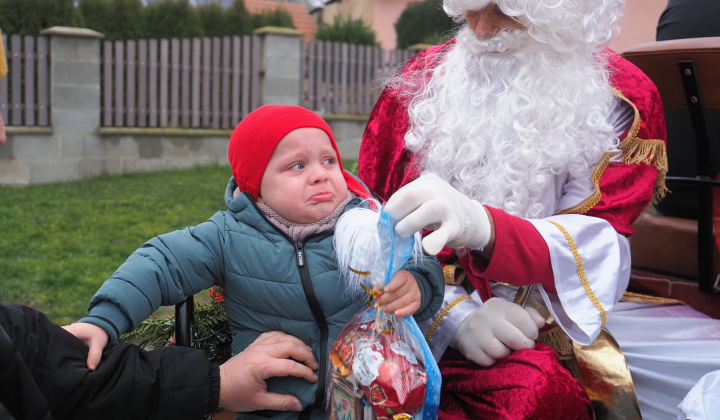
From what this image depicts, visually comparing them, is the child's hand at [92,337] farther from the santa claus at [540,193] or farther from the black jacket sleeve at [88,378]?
the santa claus at [540,193]

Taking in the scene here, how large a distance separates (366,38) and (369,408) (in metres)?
11.5

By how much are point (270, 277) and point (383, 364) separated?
0.44 meters

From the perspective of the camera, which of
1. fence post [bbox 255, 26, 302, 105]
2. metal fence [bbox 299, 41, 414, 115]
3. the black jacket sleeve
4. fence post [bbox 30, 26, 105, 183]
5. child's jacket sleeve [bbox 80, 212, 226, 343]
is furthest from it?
metal fence [bbox 299, 41, 414, 115]

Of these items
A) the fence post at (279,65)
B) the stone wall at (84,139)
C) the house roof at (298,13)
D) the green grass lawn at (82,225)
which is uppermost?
the house roof at (298,13)

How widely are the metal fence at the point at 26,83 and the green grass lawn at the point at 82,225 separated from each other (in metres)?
0.94

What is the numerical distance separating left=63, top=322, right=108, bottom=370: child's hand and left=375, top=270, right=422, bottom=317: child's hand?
26.3 inches

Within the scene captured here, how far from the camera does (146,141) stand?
9125 millimetres

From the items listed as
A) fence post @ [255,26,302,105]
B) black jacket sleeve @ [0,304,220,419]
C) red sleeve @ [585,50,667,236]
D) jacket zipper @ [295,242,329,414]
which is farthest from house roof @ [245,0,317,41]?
black jacket sleeve @ [0,304,220,419]

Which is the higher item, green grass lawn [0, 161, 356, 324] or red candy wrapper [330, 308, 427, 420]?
red candy wrapper [330, 308, 427, 420]

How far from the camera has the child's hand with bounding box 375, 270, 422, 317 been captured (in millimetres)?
1758

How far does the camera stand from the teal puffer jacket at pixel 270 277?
1912 millimetres

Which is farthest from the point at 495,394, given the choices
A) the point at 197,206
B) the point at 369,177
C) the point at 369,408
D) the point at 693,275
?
the point at 197,206

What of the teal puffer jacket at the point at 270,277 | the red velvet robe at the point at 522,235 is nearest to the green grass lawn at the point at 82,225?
the red velvet robe at the point at 522,235

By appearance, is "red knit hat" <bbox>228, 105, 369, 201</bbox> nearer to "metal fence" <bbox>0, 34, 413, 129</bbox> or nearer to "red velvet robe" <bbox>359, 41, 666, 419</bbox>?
"red velvet robe" <bbox>359, 41, 666, 419</bbox>
